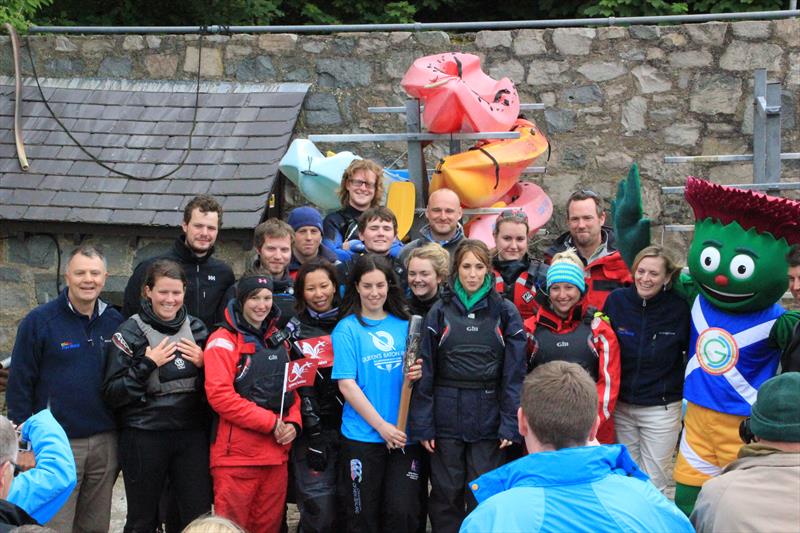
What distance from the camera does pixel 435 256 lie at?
5129mm

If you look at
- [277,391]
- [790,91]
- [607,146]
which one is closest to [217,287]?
[277,391]

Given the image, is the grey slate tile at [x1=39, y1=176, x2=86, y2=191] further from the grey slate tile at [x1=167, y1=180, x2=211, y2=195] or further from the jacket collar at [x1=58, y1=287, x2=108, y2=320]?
the jacket collar at [x1=58, y1=287, x2=108, y2=320]

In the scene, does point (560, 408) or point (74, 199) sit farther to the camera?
point (74, 199)

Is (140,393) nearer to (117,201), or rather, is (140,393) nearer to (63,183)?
(117,201)

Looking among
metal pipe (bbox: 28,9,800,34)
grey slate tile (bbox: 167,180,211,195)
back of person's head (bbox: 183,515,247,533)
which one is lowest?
back of person's head (bbox: 183,515,247,533)

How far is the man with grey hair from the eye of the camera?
4.68 m

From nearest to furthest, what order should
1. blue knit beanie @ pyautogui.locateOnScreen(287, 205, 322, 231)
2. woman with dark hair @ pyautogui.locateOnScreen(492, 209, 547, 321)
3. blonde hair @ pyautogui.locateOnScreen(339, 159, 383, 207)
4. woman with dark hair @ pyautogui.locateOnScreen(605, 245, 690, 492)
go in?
woman with dark hair @ pyautogui.locateOnScreen(605, 245, 690, 492) < woman with dark hair @ pyautogui.locateOnScreen(492, 209, 547, 321) < blue knit beanie @ pyautogui.locateOnScreen(287, 205, 322, 231) < blonde hair @ pyautogui.locateOnScreen(339, 159, 383, 207)

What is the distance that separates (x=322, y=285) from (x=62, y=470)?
178 cm

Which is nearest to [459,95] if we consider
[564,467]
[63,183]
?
[63,183]

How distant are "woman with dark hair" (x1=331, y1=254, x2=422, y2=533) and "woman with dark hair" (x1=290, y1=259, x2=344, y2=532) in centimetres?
9

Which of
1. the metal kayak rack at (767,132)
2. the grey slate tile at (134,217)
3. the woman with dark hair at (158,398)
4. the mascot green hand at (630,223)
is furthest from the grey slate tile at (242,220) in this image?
the metal kayak rack at (767,132)

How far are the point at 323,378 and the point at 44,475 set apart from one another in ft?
5.74

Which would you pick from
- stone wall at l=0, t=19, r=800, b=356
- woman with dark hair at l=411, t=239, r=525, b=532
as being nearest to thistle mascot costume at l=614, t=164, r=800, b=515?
woman with dark hair at l=411, t=239, r=525, b=532

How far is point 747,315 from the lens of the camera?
476cm
